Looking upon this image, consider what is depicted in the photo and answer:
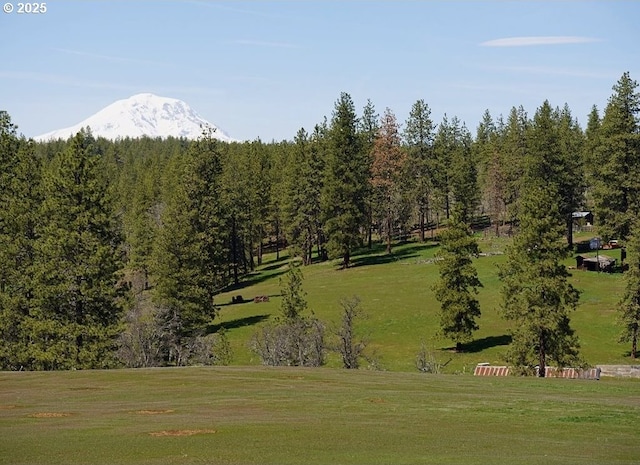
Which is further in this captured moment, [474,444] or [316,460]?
[474,444]

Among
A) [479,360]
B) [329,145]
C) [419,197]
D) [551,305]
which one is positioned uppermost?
[329,145]

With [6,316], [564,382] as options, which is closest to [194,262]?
[6,316]

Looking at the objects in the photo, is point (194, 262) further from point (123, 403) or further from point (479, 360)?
point (123, 403)

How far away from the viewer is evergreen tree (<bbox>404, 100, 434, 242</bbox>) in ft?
368

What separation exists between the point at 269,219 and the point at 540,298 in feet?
257

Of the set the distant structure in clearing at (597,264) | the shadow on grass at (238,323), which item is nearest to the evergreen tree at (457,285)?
the shadow on grass at (238,323)

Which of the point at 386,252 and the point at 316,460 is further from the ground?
the point at 386,252

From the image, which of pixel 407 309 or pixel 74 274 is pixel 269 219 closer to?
pixel 407 309

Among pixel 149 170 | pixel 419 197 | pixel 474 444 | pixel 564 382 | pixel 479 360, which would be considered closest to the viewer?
pixel 474 444

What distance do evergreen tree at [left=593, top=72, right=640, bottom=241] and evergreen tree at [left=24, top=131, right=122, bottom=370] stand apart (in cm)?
5514

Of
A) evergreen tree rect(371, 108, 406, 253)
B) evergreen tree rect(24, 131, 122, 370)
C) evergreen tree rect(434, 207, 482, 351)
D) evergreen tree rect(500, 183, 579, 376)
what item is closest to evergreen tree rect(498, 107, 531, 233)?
evergreen tree rect(371, 108, 406, 253)

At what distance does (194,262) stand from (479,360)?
91.1ft

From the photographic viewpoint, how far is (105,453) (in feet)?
58.0

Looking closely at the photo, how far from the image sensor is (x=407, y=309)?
2906 inches
